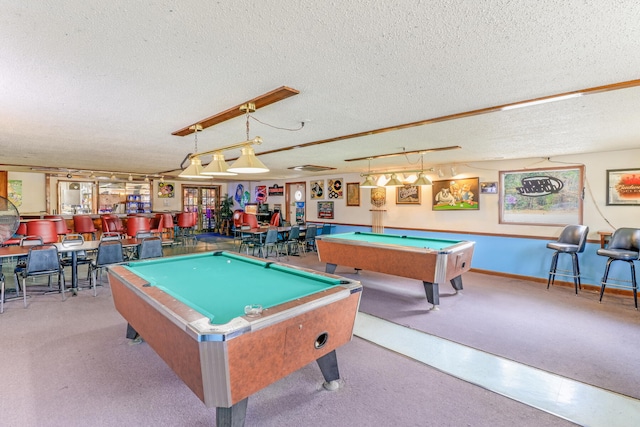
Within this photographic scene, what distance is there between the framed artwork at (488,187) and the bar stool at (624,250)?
193 cm

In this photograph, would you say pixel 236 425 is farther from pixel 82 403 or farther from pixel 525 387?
pixel 525 387

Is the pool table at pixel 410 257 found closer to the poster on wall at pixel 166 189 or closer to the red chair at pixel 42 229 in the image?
the red chair at pixel 42 229

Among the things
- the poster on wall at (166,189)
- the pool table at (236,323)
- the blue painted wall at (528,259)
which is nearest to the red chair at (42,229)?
the pool table at (236,323)

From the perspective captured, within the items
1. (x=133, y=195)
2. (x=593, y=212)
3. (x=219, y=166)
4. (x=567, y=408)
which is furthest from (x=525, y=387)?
(x=133, y=195)

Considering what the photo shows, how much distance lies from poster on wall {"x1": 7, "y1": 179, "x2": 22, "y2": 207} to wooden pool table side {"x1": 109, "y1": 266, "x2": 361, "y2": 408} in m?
9.35

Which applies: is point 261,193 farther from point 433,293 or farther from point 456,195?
point 433,293

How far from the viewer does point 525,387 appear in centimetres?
231

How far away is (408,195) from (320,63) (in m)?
5.89

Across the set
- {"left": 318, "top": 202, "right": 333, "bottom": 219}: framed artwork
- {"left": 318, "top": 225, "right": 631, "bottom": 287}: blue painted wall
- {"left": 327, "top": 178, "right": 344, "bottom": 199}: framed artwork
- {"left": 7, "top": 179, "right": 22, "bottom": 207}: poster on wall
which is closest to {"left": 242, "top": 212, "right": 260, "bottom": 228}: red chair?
{"left": 318, "top": 202, "right": 333, "bottom": 219}: framed artwork

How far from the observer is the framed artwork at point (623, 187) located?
15.1ft

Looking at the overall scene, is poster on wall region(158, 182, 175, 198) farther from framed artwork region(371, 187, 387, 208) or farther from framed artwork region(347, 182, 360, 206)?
framed artwork region(371, 187, 387, 208)

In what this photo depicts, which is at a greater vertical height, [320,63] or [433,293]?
[320,63]

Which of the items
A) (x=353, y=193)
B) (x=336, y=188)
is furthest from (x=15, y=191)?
(x=353, y=193)

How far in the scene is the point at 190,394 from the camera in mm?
2232
